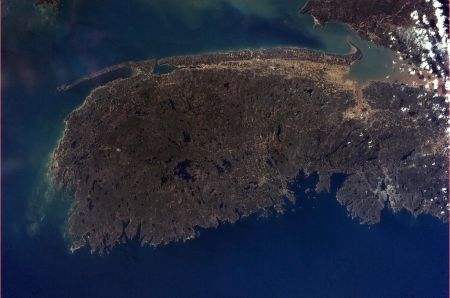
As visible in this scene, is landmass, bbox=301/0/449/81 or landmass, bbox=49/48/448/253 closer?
landmass, bbox=49/48/448/253

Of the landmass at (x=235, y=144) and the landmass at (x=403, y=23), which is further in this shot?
the landmass at (x=403, y=23)

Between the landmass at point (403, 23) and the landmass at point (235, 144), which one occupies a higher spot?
the landmass at point (403, 23)

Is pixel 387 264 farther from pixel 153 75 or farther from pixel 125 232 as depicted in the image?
pixel 153 75

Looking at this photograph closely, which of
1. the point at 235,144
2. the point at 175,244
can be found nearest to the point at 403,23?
the point at 235,144

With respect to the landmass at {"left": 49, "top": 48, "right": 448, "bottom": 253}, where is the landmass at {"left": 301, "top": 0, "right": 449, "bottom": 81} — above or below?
above
